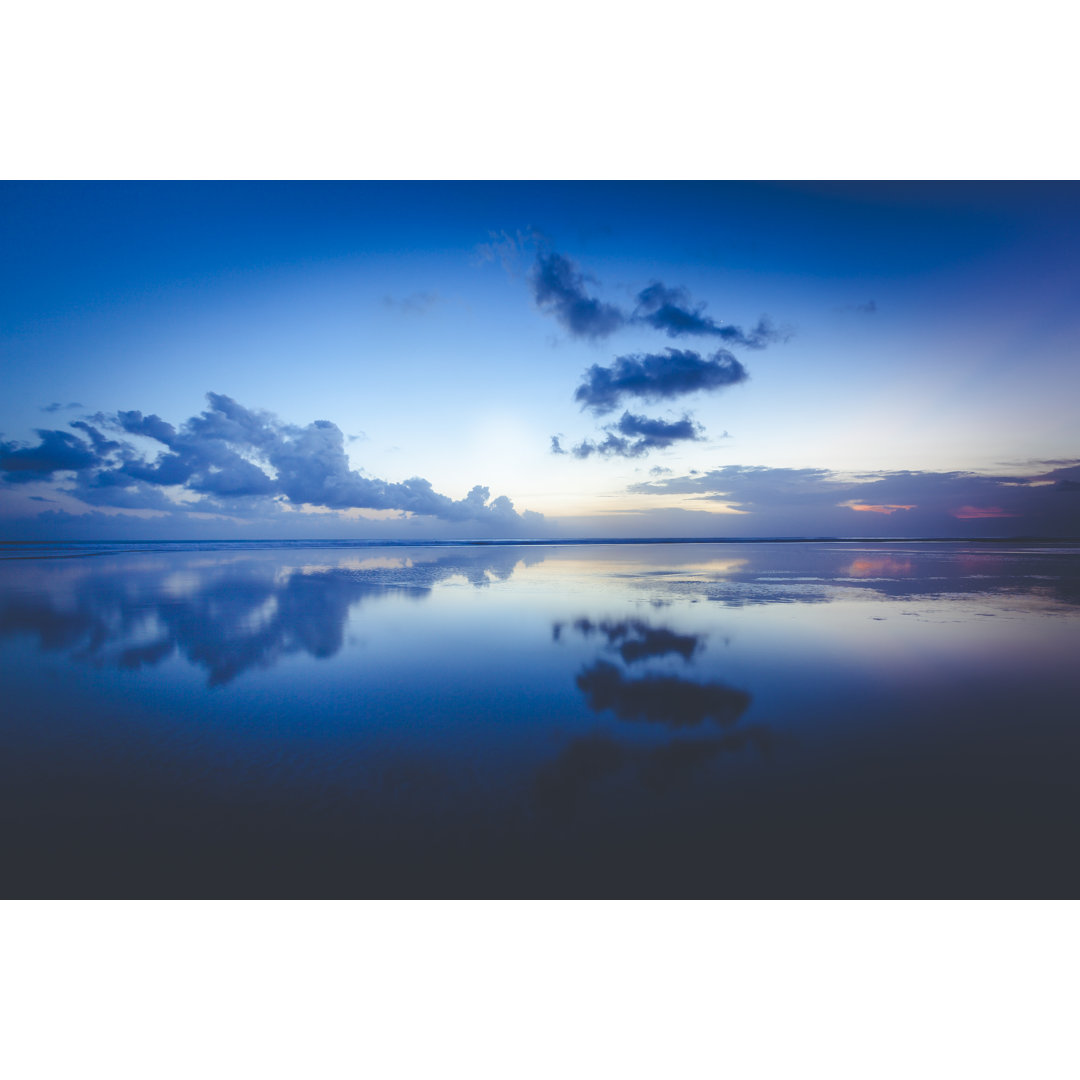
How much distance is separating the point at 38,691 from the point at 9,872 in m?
4.72

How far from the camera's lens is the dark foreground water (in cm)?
344

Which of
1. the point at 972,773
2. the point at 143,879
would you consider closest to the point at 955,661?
the point at 972,773

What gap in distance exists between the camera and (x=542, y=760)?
4.84 meters

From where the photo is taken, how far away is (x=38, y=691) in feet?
22.6

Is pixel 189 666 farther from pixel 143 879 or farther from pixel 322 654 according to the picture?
pixel 143 879

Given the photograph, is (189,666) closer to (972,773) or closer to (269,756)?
(269,756)

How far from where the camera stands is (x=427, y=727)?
18.4ft

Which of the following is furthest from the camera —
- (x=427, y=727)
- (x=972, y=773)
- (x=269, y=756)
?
(x=427, y=727)

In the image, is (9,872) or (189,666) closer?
(9,872)

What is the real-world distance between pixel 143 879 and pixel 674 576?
21880mm

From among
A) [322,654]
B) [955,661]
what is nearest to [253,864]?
[322,654]

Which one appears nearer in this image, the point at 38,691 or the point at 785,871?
the point at 785,871

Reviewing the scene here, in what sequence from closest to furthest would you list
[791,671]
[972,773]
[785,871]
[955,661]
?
[785,871] < [972,773] < [791,671] < [955,661]

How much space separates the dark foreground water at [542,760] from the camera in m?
3.44
